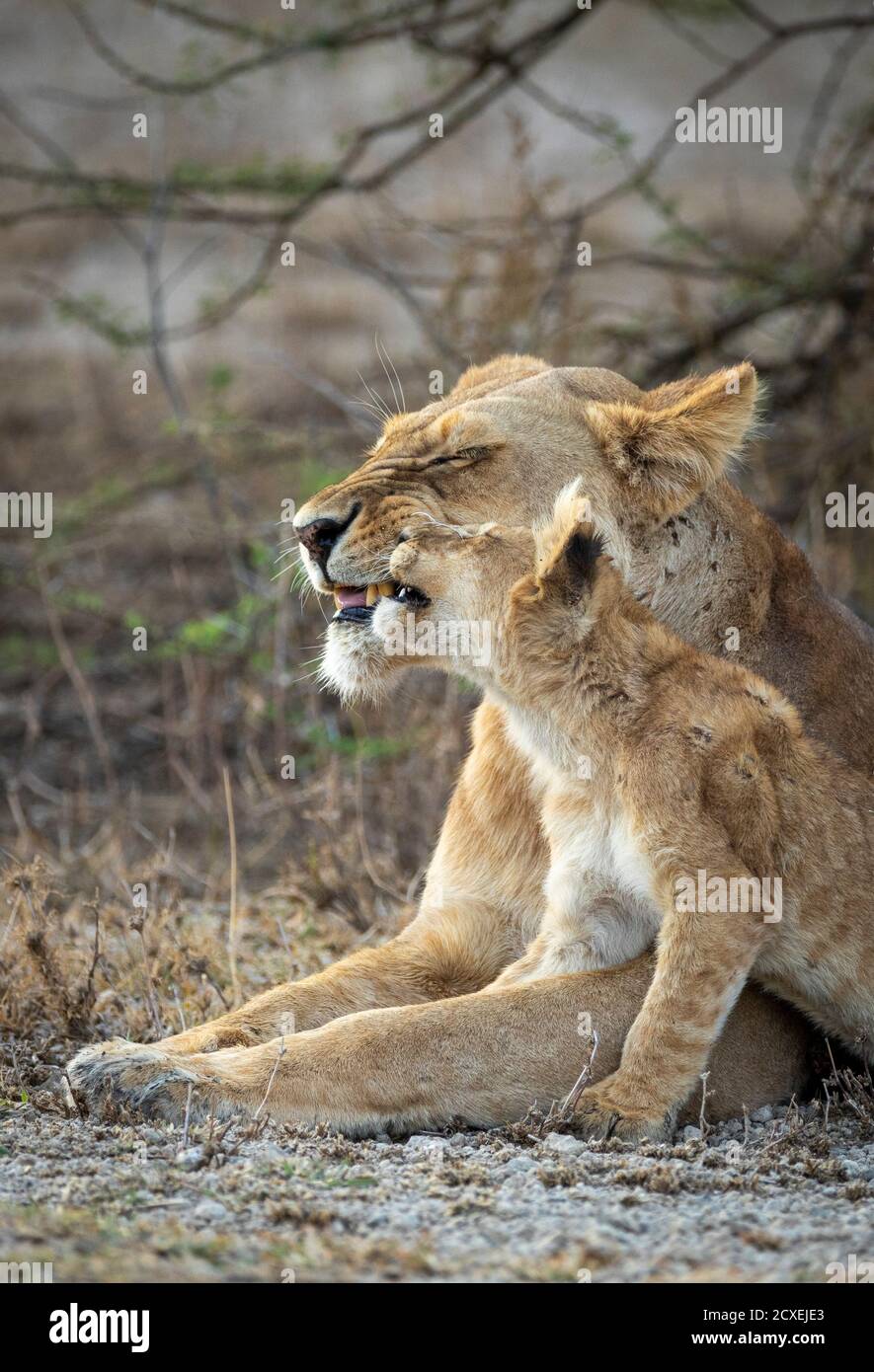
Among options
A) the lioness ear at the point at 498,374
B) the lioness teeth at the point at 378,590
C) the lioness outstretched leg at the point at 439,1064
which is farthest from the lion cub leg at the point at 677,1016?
the lioness ear at the point at 498,374

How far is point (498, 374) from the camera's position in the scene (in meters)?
4.46

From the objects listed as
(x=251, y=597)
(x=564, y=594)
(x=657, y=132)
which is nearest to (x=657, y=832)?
(x=564, y=594)

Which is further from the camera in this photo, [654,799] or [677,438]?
[677,438]

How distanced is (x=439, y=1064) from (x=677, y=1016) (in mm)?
539

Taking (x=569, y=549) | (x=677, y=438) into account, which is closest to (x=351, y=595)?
(x=569, y=549)

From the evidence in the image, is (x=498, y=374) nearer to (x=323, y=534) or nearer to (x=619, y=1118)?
(x=323, y=534)

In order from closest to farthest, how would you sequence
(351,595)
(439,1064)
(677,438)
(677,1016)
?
(677,1016), (439,1064), (351,595), (677,438)

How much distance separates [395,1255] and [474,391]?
2.28 m

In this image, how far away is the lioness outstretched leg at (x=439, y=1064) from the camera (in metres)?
3.48

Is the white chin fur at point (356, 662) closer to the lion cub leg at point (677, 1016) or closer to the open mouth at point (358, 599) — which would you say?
the open mouth at point (358, 599)

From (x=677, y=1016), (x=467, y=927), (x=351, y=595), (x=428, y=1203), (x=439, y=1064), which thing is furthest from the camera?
(x=467, y=927)

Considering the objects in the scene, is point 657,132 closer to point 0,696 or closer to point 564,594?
point 0,696

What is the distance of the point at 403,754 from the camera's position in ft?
20.6

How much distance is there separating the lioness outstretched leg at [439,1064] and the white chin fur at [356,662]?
682 mm
